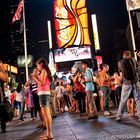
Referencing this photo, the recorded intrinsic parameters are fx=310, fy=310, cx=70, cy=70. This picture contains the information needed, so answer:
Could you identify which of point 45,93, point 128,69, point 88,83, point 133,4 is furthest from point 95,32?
point 45,93

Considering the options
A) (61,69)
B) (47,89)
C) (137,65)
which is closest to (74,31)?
(61,69)

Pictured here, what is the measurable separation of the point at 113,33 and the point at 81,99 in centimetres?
3529

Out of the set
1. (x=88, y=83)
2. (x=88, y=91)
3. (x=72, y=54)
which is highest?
(x=72, y=54)

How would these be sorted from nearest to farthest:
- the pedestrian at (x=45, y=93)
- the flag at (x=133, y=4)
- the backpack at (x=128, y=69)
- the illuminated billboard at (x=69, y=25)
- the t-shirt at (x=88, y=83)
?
1. the pedestrian at (x=45, y=93)
2. the backpack at (x=128, y=69)
3. the t-shirt at (x=88, y=83)
4. the flag at (x=133, y=4)
5. the illuminated billboard at (x=69, y=25)

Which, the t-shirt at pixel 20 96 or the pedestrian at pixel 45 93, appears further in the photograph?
the t-shirt at pixel 20 96

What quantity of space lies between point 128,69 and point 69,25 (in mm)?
22617

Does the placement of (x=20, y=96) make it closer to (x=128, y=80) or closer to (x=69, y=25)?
(x=128, y=80)

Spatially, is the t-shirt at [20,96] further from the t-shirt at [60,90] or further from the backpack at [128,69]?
the backpack at [128,69]

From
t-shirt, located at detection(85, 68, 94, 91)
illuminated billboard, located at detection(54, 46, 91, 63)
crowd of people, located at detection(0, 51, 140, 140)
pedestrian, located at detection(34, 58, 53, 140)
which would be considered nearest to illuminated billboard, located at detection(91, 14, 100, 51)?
illuminated billboard, located at detection(54, 46, 91, 63)

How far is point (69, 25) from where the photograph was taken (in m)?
30.5

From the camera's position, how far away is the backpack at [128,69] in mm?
8273

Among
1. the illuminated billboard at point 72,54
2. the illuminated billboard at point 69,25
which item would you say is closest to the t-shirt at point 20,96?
the illuminated billboard at point 69,25

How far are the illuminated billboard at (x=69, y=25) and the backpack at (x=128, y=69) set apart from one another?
22.0 meters

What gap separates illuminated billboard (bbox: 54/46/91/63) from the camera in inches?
1244
